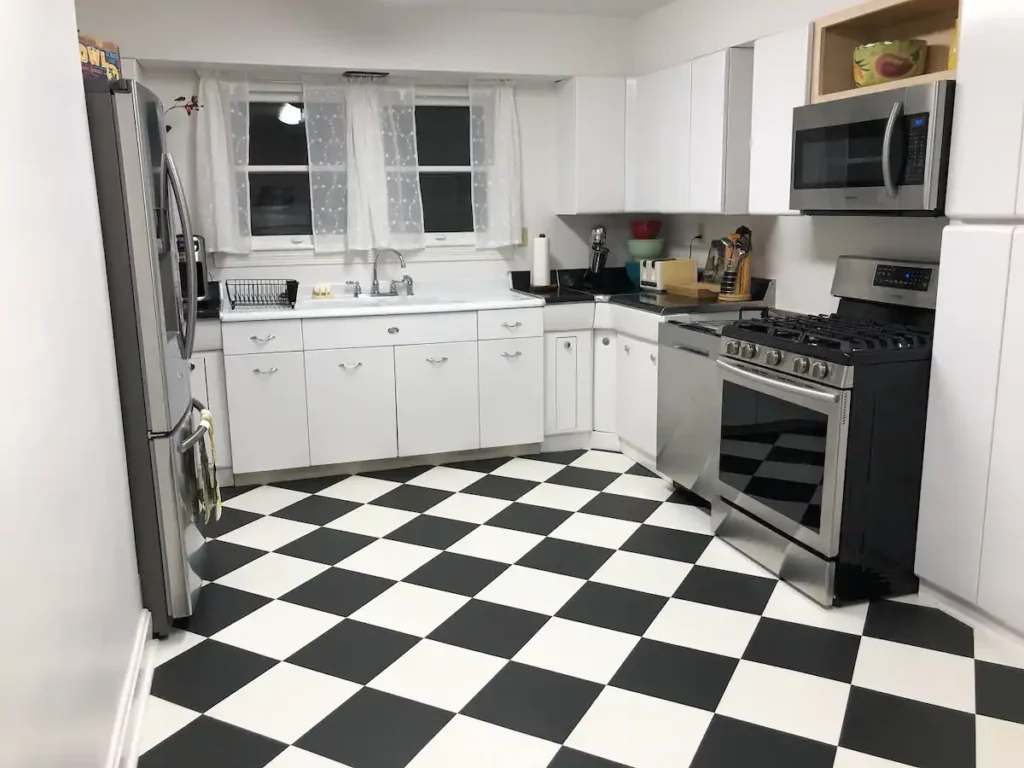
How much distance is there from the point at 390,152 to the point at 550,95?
1.00m

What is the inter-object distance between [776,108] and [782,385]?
126cm

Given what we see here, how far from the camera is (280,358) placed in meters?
3.94

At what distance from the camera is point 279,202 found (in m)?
4.44

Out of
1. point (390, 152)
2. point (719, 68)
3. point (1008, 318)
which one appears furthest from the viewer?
point (390, 152)

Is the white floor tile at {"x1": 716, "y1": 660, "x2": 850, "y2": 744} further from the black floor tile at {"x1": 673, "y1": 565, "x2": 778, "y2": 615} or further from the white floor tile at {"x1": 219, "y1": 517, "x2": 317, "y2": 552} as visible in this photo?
the white floor tile at {"x1": 219, "y1": 517, "x2": 317, "y2": 552}

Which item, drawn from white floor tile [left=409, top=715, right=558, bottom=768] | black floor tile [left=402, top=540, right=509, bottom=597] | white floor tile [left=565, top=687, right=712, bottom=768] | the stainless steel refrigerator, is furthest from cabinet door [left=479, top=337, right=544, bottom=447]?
white floor tile [left=409, top=715, right=558, bottom=768]

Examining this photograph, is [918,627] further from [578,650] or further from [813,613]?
[578,650]

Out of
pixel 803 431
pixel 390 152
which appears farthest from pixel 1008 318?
pixel 390 152

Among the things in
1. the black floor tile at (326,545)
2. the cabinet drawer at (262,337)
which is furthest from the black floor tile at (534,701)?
the cabinet drawer at (262,337)

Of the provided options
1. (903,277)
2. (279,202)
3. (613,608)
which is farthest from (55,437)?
(279,202)

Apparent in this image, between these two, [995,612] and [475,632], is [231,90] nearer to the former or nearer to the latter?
[475,632]

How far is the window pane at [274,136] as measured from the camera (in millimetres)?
4352

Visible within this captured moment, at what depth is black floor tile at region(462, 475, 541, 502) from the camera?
386 centimetres

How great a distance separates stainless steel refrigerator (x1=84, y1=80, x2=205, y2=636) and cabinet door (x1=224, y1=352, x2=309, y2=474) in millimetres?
1156
